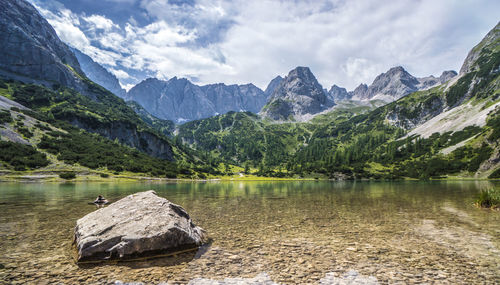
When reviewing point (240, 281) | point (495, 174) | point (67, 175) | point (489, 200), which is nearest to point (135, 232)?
point (240, 281)

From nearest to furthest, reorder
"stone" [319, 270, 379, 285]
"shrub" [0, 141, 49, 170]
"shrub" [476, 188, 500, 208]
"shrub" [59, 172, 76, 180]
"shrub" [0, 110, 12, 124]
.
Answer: "stone" [319, 270, 379, 285] → "shrub" [476, 188, 500, 208] → "shrub" [59, 172, 76, 180] → "shrub" [0, 141, 49, 170] → "shrub" [0, 110, 12, 124]

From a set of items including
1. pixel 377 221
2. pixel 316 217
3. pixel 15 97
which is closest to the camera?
pixel 377 221

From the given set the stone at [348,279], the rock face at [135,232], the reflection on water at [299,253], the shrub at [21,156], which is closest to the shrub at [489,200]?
the reflection on water at [299,253]

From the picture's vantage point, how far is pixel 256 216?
24.3 metres

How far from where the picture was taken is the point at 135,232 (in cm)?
1298

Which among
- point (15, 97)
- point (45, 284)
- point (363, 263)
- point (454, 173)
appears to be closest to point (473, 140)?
point (454, 173)

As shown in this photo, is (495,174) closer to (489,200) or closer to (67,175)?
(489,200)

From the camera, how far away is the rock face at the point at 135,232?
40.4ft

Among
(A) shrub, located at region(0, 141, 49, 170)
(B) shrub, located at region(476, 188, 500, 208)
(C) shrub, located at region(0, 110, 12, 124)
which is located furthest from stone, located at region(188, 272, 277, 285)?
(C) shrub, located at region(0, 110, 12, 124)

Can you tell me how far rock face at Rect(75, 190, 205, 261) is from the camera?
1231 cm

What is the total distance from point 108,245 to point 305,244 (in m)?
11.2

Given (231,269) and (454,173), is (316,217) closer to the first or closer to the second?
(231,269)

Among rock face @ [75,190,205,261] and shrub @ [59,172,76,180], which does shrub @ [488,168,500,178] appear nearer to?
rock face @ [75,190,205,261]

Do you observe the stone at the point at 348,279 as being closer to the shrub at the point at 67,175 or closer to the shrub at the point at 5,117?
the shrub at the point at 67,175
